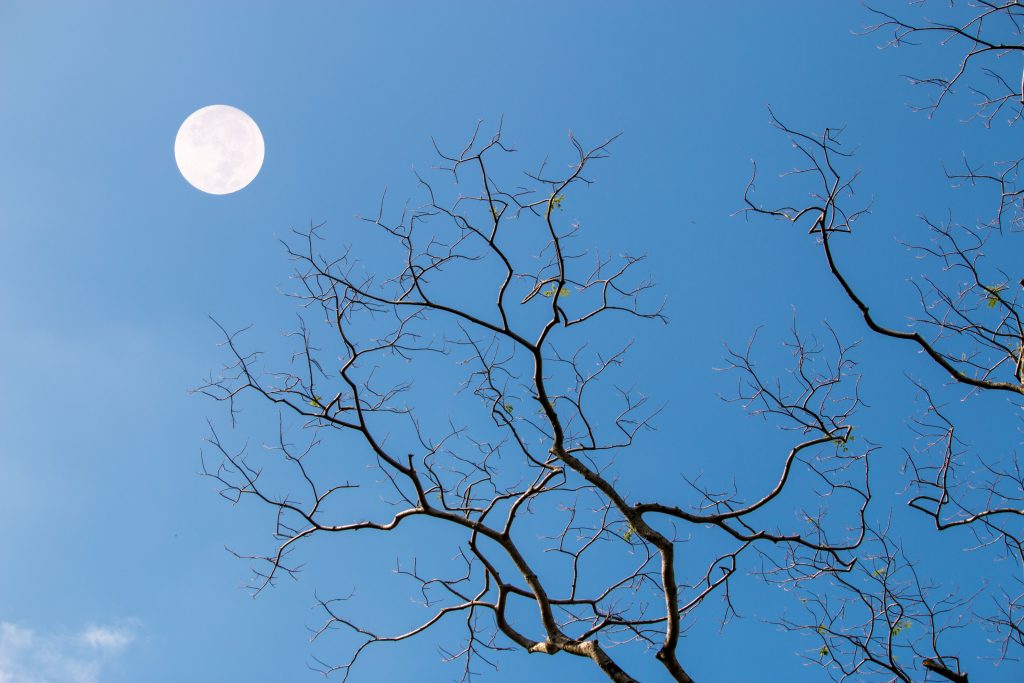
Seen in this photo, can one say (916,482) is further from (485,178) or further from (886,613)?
(485,178)

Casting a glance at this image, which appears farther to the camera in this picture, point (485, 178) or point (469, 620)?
point (469, 620)

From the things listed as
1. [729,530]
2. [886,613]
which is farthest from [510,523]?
[886,613]

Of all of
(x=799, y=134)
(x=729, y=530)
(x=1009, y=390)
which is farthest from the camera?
(x=729, y=530)

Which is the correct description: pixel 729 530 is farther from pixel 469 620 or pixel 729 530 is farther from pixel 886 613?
pixel 469 620

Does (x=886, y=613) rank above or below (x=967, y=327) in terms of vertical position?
below

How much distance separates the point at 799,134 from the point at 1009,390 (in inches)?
106

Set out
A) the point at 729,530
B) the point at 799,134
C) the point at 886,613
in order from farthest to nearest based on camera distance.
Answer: the point at 886,613, the point at 729,530, the point at 799,134

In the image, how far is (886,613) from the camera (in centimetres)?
689

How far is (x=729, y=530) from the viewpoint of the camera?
21.2 feet

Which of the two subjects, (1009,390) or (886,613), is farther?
(886,613)

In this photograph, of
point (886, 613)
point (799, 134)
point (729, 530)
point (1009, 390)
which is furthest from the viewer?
point (886, 613)

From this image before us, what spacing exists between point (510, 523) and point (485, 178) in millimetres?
2915

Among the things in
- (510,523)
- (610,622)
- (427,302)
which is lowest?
(610,622)

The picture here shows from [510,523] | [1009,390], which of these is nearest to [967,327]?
[1009,390]
